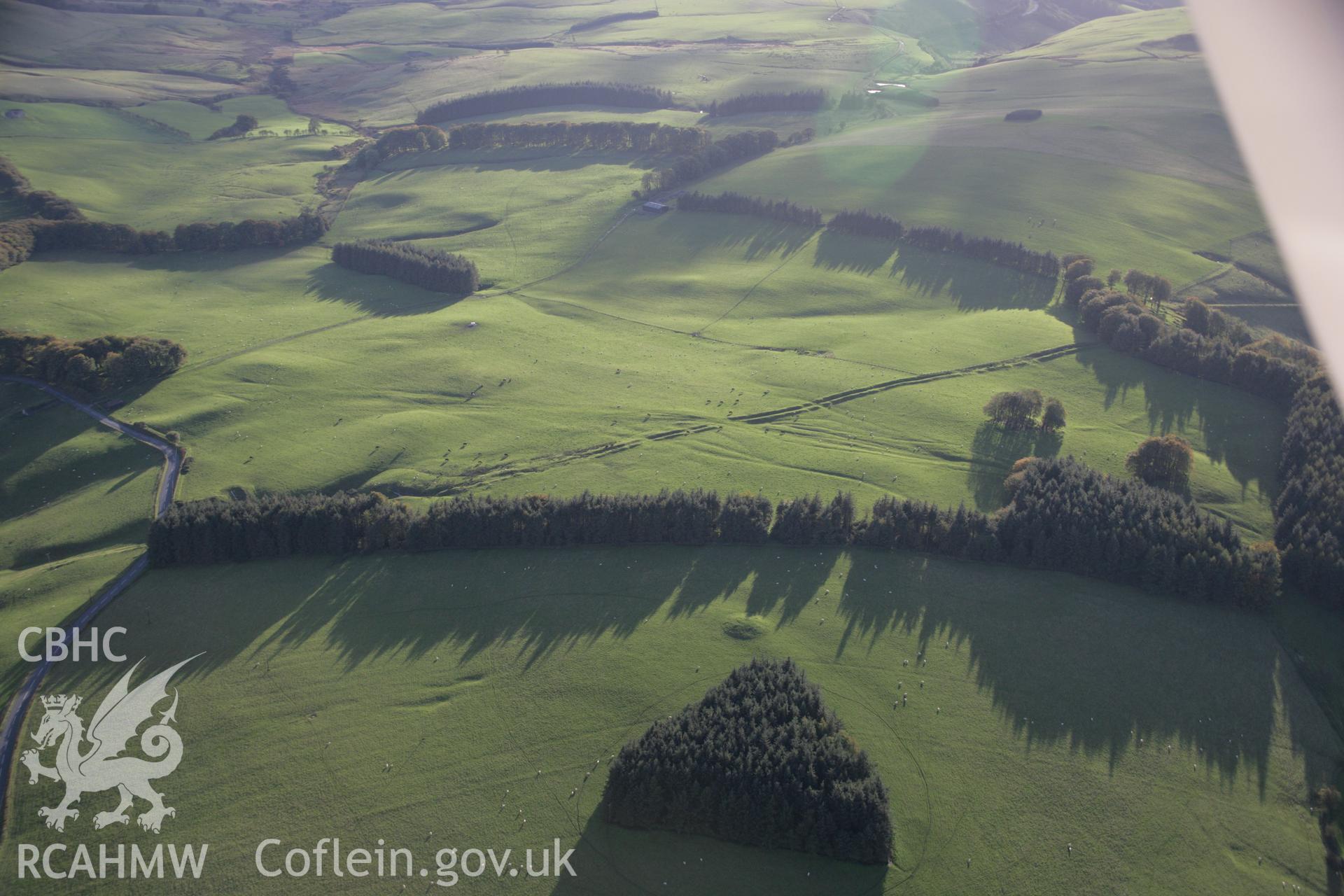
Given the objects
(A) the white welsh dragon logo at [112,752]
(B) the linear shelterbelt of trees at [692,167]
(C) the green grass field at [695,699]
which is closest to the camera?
(C) the green grass field at [695,699]

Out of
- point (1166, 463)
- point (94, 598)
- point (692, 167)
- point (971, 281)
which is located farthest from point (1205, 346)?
point (94, 598)

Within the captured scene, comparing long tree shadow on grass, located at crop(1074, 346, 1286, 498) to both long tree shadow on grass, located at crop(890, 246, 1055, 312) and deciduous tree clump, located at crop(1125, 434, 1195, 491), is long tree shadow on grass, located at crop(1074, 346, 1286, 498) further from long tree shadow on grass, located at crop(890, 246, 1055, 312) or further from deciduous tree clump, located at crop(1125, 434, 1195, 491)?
long tree shadow on grass, located at crop(890, 246, 1055, 312)

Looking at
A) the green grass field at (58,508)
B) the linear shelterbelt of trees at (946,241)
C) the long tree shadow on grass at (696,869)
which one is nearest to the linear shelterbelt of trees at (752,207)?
the linear shelterbelt of trees at (946,241)

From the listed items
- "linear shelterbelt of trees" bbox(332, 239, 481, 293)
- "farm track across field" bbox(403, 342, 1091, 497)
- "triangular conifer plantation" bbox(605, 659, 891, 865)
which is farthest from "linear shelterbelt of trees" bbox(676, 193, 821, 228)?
"triangular conifer plantation" bbox(605, 659, 891, 865)

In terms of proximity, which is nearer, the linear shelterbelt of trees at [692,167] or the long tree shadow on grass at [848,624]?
the long tree shadow on grass at [848,624]

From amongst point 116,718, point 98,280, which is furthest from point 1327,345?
point 98,280

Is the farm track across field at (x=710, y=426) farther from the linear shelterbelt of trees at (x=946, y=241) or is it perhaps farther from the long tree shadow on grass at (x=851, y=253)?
the long tree shadow on grass at (x=851, y=253)

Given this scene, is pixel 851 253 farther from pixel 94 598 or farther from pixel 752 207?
pixel 94 598

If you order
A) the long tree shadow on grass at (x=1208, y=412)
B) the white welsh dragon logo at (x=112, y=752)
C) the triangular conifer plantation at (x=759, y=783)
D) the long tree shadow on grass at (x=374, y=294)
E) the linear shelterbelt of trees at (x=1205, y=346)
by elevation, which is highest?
the linear shelterbelt of trees at (x=1205, y=346)
